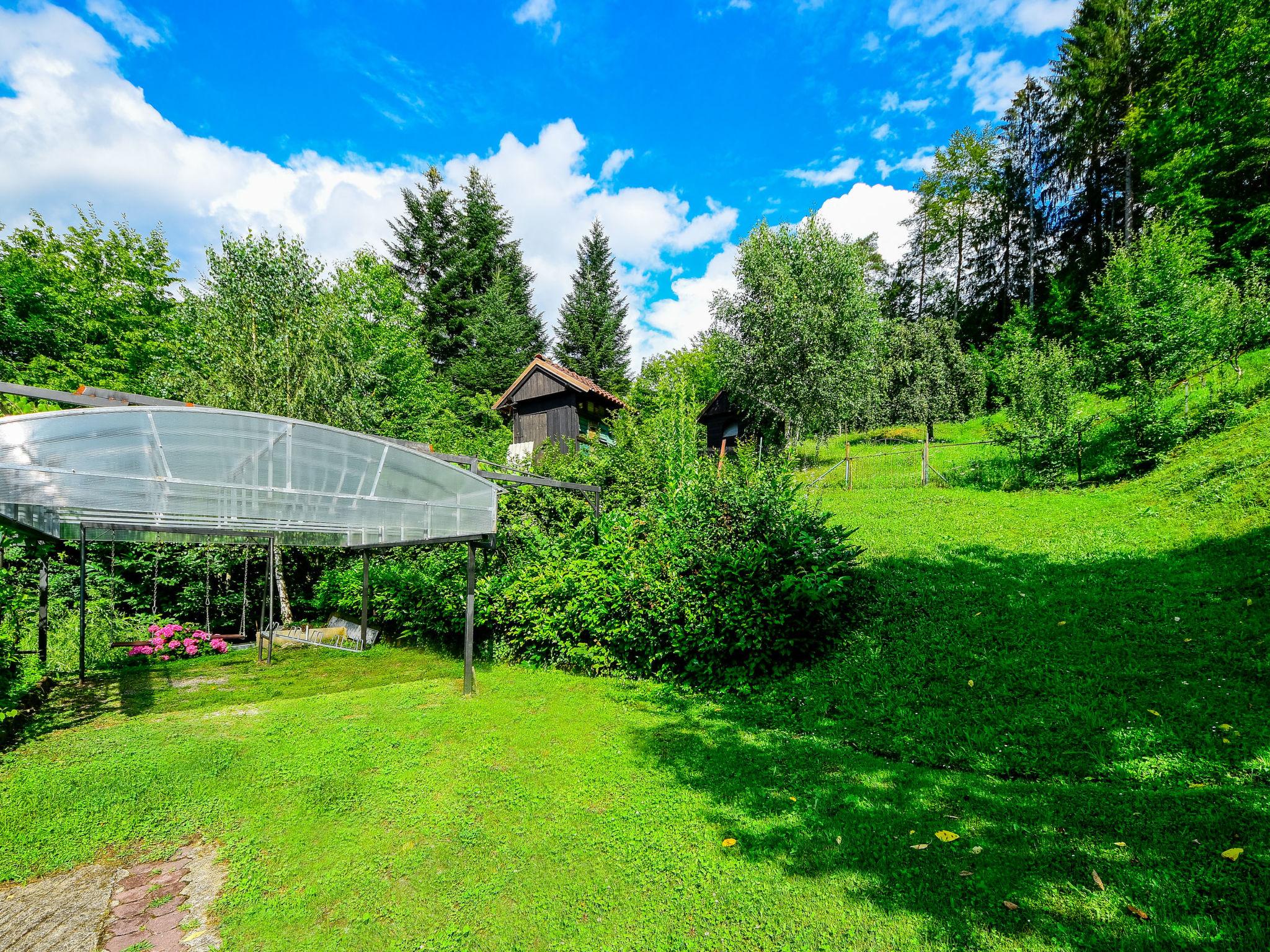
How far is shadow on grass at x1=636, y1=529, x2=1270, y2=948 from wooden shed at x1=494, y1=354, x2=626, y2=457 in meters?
17.2

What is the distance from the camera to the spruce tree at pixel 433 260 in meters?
29.9

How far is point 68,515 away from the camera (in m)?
5.80

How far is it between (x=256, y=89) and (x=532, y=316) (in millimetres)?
21146

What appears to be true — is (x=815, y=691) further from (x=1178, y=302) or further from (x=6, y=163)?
(x=6, y=163)

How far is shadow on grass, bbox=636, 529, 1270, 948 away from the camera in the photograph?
2.44m

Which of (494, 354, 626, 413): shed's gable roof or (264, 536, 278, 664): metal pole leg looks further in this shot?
(494, 354, 626, 413): shed's gable roof

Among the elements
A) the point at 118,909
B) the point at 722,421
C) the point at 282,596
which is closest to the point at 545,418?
the point at 722,421

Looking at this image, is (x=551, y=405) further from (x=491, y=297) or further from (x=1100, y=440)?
(x=1100, y=440)

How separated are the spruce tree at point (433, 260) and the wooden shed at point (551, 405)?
26.1 feet

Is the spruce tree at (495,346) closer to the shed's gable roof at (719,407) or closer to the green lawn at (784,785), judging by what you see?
the shed's gable roof at (719,407)

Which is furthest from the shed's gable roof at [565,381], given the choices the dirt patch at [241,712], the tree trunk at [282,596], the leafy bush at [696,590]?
the dirt patch at [241,712]

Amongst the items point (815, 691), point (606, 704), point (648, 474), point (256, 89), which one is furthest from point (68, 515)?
point (256, 89)

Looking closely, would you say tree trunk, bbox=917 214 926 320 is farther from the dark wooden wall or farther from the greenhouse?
the greenhouse

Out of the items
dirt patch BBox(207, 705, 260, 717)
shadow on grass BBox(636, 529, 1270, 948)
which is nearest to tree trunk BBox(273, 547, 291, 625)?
dirt patch BBox(207, 705, 260, 717)
